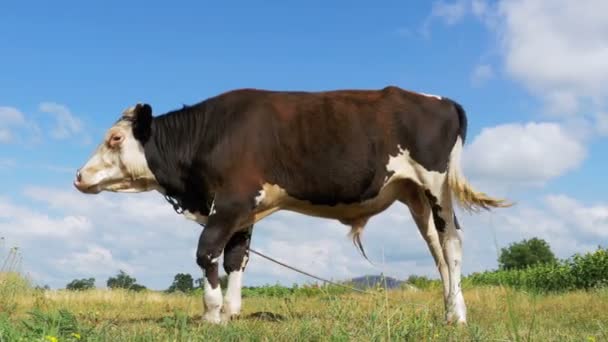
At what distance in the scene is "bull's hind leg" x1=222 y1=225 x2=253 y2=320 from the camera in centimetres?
824

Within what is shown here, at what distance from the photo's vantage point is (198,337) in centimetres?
532

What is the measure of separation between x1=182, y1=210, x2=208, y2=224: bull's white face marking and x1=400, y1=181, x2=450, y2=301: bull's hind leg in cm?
243

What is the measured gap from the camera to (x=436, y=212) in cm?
812

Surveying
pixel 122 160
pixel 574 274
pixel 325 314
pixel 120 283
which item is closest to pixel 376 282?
pixel 325 314

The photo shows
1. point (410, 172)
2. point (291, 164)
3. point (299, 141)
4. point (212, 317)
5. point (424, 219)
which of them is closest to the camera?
point (212, 317)

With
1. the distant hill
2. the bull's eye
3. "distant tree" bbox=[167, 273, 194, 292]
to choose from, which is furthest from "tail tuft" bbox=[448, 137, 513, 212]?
"distant tree" bbox=[167, 273, 194, 292]

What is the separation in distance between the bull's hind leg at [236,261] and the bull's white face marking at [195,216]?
0.56 metres

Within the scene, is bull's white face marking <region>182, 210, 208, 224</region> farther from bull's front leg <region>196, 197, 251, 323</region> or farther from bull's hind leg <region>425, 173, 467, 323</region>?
bull's hind leg <region>425, 173, 467, 323</region>

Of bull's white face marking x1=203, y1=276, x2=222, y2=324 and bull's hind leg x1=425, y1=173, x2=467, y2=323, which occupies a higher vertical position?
bull's hind leg x1=425, y1=173, x2=467, y2=323

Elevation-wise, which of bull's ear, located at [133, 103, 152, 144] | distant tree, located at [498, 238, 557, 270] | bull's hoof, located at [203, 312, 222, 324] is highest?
distant tree, located at [498, 238, 557, 270]

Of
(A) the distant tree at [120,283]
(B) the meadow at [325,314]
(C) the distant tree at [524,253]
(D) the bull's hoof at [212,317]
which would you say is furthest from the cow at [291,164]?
(C) the distant tree at [524,253]

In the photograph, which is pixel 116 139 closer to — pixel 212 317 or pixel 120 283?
pixel 212 317

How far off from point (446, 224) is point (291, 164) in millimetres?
2042

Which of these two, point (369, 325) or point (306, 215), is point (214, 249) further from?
point (369, 325)
